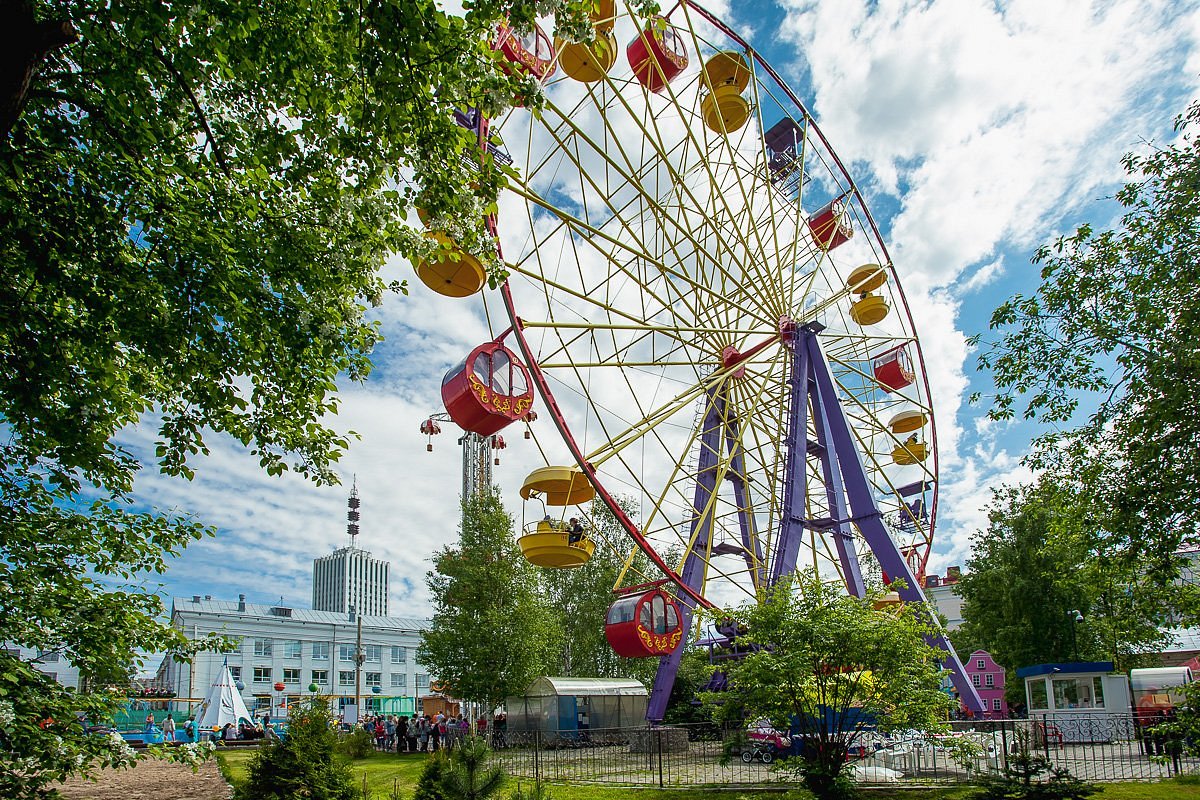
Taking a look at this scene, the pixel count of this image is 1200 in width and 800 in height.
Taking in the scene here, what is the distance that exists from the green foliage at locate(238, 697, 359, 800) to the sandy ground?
284 centimetres

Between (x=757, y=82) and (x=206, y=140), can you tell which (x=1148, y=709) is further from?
(x=206, y=140)

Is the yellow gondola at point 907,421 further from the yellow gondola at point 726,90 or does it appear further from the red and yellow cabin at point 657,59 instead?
the red and yellow cabin at point 657,59

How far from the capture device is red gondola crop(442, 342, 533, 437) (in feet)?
51.1

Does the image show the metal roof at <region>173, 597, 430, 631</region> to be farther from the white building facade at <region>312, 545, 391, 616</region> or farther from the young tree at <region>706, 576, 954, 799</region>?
the white building facade at <region>312, 545, 391, 616</region>

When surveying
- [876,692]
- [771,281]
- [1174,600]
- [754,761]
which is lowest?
[754,761]

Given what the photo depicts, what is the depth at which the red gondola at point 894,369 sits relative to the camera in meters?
26.2

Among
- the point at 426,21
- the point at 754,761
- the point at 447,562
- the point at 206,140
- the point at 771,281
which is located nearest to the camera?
the point at 426,21

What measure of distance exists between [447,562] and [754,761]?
14622mm

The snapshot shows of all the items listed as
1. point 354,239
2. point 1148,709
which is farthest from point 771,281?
point 354,239

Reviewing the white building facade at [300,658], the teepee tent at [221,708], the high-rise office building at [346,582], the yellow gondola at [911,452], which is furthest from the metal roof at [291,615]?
the high-rise office building at [346,582]

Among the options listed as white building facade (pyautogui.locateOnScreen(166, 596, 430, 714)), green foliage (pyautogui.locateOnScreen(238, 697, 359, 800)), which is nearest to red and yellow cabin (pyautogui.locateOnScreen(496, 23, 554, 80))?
green foliage (pyautogui.locateOnScreen(238, 697, 359, 800))

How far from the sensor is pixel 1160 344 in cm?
864

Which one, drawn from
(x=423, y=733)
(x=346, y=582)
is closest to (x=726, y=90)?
(x=423, y=733)

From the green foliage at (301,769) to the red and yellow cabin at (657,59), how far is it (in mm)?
16090
